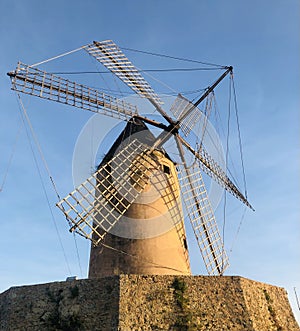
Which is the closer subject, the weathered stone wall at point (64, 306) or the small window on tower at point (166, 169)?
the weathered stone wall at point (64, 306)

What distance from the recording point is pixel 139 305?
7.00 metres

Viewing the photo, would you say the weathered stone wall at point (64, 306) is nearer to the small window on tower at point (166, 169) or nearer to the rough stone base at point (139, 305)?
the rough stone base at point (139, 305)

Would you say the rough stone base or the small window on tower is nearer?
the rough stone base

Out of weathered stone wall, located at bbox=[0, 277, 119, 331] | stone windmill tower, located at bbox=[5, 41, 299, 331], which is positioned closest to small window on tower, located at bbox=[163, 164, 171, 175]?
stone windmill tower, located at bbox=[5, 41, 299, 331]

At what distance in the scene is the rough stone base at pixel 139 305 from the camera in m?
6.87

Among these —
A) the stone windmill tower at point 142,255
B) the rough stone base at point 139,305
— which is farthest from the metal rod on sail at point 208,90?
the rough stone base at point 139,305

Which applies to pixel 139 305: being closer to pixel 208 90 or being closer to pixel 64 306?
pixel 64 306

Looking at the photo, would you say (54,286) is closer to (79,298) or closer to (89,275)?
(79,298)

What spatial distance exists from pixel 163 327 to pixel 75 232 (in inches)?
112

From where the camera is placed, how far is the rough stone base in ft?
22.5

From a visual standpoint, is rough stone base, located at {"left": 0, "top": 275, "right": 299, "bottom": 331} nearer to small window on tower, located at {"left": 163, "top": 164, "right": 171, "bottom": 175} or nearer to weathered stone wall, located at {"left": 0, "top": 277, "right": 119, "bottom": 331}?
weathered stone wall, located at {"left": 0, "top": 277, "right": 119, "bottom": 331}

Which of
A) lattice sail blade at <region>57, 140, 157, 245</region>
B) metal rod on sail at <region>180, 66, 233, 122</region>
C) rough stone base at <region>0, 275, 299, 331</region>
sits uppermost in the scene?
metal rod on sail at <region>180, 66, 233, 122</region>

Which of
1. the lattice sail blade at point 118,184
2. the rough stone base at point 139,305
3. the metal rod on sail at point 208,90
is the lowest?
the rough stone base at point 139,305

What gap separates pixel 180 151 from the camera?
10.6 metres
